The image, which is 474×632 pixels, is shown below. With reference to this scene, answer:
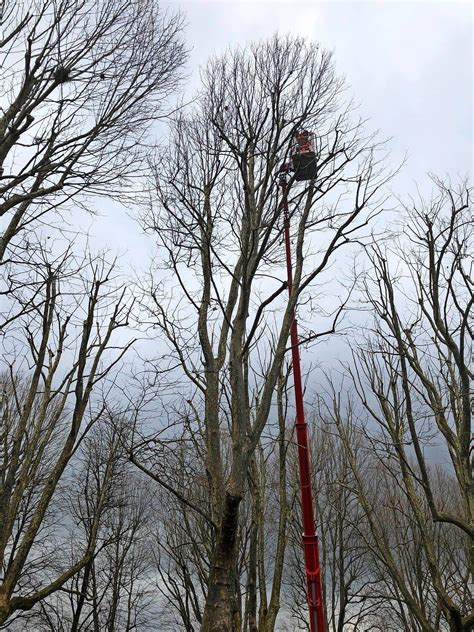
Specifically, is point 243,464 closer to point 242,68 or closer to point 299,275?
point 299,275

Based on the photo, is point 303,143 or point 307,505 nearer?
point 307,505

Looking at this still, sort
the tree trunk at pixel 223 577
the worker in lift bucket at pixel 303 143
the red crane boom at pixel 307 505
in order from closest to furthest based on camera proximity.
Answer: the tree trunk at pixel 223 577
the red crane boom at pixel 307 505
the worker in lift bucket at pixel 303 143

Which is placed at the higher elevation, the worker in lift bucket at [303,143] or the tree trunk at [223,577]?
the worker in lift bucket at [303,143]

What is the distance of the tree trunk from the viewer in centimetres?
309

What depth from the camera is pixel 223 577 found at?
317 centimetres

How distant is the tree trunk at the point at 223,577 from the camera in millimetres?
3090

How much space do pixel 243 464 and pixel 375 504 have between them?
9883 millimetres

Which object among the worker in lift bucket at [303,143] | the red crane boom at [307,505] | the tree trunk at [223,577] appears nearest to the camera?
the tree trunk at [223,577]

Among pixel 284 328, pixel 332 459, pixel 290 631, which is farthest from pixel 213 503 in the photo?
pixel 290 631

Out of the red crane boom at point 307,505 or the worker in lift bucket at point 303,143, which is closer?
the red crane boom at point 307,505

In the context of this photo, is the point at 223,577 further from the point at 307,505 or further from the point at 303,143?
the point at 303,143

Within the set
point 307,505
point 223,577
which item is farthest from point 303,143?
point 223,577

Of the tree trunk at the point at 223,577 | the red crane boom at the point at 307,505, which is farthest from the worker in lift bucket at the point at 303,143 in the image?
the tree trunk at the point at 223,577

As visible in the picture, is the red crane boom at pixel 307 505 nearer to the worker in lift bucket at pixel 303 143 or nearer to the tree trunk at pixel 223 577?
the worker in lift bucket at pixel 303 143
